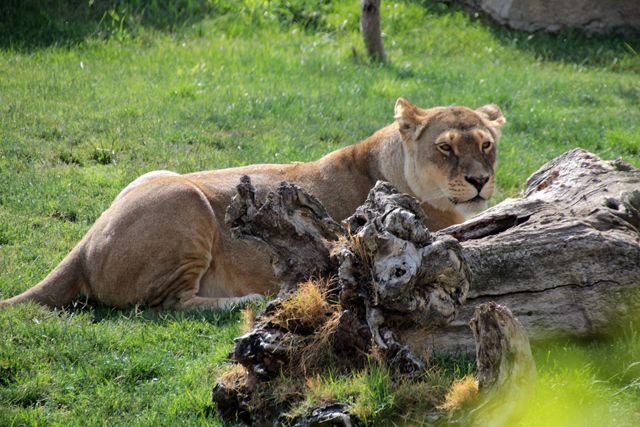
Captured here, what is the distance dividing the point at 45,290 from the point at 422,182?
10.1 ft

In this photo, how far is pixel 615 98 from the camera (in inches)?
534

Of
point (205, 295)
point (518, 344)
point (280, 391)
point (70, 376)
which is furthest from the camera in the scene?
point (205, 295)

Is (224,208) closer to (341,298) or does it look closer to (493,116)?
(493,116)

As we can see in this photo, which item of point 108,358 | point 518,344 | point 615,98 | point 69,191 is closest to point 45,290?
point 108,358

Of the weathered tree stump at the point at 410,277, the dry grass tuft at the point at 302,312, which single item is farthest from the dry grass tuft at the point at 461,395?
the dry grass tuft at the point at 302,312

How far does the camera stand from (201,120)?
464 inches

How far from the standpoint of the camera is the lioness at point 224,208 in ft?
24.3

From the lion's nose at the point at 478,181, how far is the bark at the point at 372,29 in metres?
7.43

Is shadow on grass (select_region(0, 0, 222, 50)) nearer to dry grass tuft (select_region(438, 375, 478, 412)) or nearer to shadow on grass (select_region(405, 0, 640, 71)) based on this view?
shadow on grass (select_region(405, 0, 640, 71))

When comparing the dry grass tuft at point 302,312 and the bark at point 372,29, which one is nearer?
the dry grass tuft at point 302,312

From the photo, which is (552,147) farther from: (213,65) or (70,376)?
(70,376)

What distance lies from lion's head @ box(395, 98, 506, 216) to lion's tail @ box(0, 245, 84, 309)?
277 cm

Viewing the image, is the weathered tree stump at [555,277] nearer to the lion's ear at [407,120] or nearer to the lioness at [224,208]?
the lioness at [224,208]

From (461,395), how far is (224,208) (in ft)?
11.6
